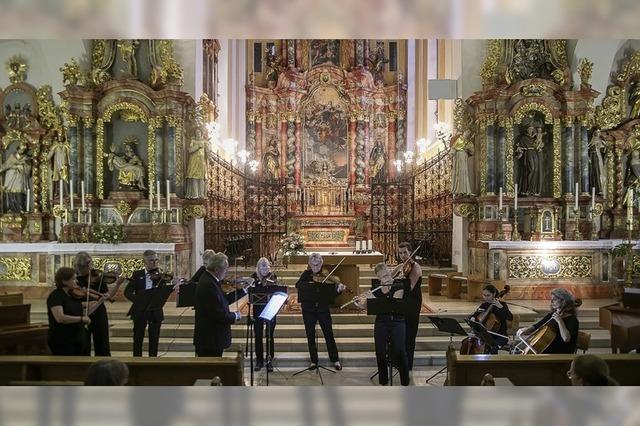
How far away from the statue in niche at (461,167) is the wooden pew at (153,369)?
890 centimetres

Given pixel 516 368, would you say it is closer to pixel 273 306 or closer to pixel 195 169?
pixel 273 306

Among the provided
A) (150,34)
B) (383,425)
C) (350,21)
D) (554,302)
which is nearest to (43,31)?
(150,34)

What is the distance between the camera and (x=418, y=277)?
7.47 meters

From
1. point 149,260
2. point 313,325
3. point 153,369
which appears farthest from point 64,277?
point 313,325

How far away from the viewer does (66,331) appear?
579 cm

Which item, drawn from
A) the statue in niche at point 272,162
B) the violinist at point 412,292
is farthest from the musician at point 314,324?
the statue in niche at point 272,162

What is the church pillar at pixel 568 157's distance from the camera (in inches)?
488

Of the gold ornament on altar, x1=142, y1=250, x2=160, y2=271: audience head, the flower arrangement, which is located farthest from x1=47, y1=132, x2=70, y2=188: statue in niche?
x1=142, y1=250, x2=160, y2=271: audience head

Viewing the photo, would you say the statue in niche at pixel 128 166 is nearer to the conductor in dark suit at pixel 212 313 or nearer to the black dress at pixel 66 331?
the black dress at pixel 66 331

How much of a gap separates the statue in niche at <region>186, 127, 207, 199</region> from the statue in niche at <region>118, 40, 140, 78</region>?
2.05 meters

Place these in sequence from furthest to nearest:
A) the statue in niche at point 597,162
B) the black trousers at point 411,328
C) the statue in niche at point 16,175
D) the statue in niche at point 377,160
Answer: the statue in niche at point 377,160 < the statue in niche at point 16,175 < the statue in niche at point 597,162 < the black trousers at point 411,328

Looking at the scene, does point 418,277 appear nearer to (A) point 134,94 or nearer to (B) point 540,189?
(B) point 540,189

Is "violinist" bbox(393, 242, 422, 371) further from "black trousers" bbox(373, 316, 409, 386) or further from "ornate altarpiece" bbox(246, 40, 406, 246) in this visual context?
"ornate altarpiece" bbox(246, 40, 406, 246)

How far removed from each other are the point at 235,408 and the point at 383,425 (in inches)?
6.3
